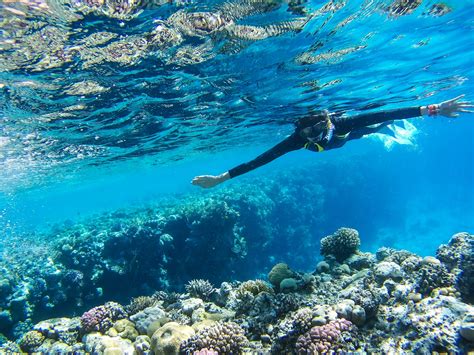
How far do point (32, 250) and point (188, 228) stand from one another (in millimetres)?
8673

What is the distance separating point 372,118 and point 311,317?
4727mm

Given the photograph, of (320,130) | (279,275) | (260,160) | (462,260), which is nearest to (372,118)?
(320,130)

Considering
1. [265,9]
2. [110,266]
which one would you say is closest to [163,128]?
[110,266]

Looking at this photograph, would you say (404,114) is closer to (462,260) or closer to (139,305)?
(462,260)

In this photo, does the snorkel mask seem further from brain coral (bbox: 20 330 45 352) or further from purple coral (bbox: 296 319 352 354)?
brain coral (bbox: 20 330 45 352)

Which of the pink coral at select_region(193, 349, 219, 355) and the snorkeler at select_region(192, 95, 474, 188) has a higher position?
the snorkeler at select_region(192, 95, 474, 188)

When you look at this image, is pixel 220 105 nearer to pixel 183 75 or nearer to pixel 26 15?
pixel 183 75

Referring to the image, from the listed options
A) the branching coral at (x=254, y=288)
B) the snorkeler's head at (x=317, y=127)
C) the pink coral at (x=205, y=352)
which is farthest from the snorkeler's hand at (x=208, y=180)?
the pink coral at (x=205, y=352)

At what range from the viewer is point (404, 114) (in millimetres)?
6379

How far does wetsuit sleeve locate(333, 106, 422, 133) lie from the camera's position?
638 cm

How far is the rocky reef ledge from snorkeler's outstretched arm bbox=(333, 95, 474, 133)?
2.85 meters

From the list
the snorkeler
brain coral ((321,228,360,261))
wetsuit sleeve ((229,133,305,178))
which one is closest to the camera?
the snorkeler

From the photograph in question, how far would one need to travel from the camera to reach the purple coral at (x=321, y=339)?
4.08 meters

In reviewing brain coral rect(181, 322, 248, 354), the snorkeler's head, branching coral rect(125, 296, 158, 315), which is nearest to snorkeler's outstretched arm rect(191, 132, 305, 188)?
the snorkeler's head
